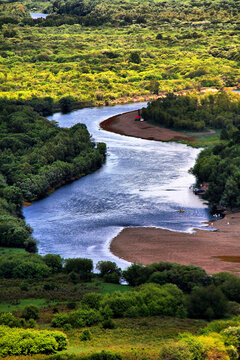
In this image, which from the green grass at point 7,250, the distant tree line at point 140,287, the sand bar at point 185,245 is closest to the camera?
the distant tree line at point 140,287

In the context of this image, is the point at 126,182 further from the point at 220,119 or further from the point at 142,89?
the point at 142,89

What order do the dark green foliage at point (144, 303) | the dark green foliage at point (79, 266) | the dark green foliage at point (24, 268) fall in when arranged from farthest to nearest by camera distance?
the dark green foliage at point (79, 266) → the dark green foliage at point (24, 268) → the dark green foliage at point (144, 303)

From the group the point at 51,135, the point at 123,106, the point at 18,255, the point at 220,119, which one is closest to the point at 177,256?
the point at 18,255

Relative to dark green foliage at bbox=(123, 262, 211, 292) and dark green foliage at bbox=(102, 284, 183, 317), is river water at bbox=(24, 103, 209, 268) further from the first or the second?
dark green foliage at bbox=(102, 284, 183, 317)

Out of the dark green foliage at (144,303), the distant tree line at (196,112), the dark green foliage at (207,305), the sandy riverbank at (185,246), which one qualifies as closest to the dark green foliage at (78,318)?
the dark green foliage at (144,303)

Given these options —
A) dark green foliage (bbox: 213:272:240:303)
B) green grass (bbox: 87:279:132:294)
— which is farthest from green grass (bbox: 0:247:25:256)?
dark green foliage (bbox: 213:272:240:303)

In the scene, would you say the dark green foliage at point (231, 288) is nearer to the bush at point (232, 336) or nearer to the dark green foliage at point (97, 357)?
the bush at point (232, 336)

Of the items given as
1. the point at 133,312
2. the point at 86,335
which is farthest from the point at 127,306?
the point at 86,335
